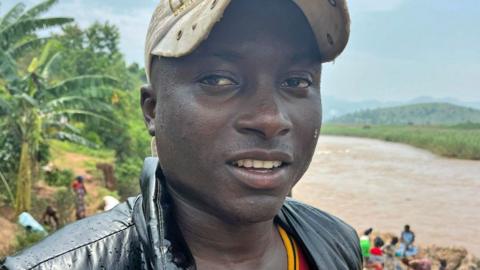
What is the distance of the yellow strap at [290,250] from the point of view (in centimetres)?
136

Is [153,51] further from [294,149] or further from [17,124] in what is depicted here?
[17,124]

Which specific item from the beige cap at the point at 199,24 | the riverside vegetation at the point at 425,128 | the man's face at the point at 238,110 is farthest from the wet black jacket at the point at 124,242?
the riverside vegetation at the point at 425,128

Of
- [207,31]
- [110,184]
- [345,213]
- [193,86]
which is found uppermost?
[207,31]

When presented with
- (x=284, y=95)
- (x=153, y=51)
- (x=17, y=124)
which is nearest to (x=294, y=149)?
(x=284, y=95)

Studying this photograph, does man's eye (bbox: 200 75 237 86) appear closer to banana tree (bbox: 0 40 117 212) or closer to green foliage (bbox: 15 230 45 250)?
green foliage (bbox: 15 230 45 250)

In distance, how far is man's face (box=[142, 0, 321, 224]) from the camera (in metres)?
1.05

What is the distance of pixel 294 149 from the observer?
114cm

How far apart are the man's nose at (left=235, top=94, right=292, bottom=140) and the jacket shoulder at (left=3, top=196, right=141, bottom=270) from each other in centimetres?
→ 39

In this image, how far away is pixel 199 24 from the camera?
0.99 meters

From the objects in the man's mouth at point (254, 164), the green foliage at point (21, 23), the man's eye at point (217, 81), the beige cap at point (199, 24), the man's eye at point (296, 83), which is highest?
the green foliage at point (21, 23)

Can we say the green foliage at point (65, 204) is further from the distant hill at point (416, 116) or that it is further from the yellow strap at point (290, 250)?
the distant hill at point (416, 116)

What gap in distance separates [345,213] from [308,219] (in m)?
18.0

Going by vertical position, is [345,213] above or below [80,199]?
below

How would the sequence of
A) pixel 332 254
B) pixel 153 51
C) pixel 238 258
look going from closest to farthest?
pixel 153 51 → pixel 238 258 → pixel 332 254
